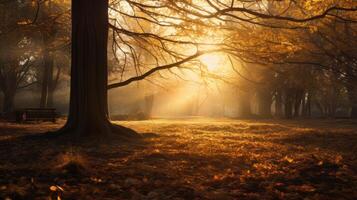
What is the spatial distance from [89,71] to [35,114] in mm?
11929

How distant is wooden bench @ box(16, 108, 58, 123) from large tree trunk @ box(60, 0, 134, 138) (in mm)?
11176

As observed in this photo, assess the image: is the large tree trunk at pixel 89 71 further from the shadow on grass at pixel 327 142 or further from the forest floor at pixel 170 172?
the shadow on grass at pixel 327 142

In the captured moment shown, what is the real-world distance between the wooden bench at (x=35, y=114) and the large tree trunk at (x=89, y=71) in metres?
11.2

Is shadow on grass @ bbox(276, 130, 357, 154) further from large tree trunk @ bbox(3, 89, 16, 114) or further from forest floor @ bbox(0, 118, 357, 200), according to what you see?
large tree trunk @ bbox(3, 89, 16, 114)

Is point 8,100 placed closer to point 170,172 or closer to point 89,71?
point 89,71

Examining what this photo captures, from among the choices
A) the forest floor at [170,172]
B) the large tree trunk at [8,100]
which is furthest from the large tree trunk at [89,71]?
the large tree trunk at [8,100]

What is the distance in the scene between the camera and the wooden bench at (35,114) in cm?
2056

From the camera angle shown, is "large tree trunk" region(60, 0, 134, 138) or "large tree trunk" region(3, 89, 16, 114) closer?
→ "large tree trunk" region(60, 0, 134, 138)

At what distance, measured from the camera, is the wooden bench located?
67.5 ft

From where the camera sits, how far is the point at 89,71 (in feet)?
34.3

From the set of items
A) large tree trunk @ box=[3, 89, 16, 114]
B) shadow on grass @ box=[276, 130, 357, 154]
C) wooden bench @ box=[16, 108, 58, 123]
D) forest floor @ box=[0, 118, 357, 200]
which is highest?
large tree trunk @ box=[3, 89, 16, 114]

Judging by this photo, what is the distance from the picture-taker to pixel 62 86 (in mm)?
61438

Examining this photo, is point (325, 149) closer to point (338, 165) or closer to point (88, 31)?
point (338, 165)

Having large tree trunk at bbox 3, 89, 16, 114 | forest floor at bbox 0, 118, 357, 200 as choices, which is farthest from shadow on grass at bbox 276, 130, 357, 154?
large tree trunk at bbox 3, 89, 16, 114
